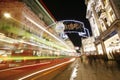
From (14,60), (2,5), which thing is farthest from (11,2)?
(14,60)

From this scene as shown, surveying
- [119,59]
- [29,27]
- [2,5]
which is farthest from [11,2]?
[119,59]

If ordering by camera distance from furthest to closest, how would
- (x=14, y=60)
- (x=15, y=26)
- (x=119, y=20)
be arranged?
1. (x=15, y=26)
2. (x=119, y=20)
3. (x=14, y=60)

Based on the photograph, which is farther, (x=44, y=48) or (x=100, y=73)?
(x=44, y=48)

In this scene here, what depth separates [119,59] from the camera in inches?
394

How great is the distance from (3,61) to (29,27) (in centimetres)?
1819

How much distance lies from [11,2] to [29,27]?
26.9 ft

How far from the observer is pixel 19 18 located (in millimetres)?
27297

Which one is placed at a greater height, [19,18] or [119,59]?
[19,18]

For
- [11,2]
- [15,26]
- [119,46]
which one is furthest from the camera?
[11,2]

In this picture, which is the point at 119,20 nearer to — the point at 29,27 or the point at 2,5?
the point at 29,27

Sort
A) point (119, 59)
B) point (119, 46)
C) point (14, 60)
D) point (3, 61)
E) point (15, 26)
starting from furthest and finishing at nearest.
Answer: point (15, 26) < point (119, 46) < point (14, 60) < point (3, 61) < point (119, 59)

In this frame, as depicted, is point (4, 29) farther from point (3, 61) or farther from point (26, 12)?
point (3, 61)

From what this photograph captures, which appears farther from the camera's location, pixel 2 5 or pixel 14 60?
pixel 2 5

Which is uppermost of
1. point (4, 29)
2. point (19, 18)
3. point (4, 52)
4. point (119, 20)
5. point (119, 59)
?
point (19, 18)
